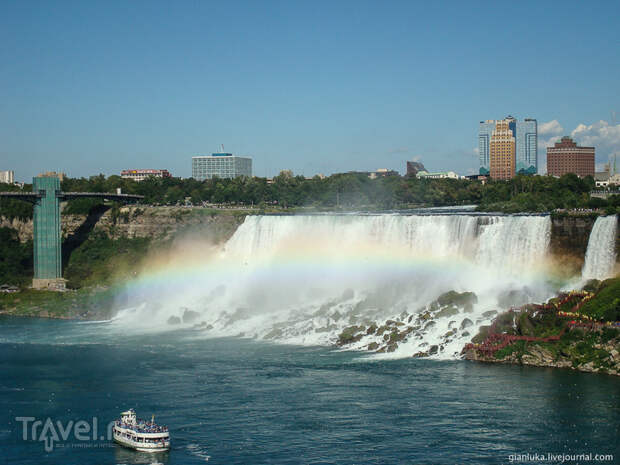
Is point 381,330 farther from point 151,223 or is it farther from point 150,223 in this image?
point 150,223

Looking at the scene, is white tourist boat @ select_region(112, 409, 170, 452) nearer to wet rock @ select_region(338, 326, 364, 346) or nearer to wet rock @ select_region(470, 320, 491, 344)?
wet rock @ select_region(470, 320, 491, 344)

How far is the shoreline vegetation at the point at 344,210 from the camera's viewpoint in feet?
123

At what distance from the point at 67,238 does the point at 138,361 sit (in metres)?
43.0

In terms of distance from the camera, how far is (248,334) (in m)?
49.2

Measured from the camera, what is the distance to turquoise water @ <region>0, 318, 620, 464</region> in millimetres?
26062

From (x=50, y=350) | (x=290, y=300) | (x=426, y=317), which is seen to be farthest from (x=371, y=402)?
(x=290, y=300)

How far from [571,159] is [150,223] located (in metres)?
119

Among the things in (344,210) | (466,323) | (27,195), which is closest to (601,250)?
(466,323)

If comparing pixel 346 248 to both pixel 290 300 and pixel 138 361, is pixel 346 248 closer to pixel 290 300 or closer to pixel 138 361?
pixel 290 300

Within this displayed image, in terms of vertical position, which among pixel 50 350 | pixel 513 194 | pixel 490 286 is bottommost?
pixel 50 350

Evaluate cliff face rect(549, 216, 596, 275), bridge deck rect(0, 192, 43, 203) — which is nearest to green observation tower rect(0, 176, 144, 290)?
bridge deck rect(0, 192, 43, 203)

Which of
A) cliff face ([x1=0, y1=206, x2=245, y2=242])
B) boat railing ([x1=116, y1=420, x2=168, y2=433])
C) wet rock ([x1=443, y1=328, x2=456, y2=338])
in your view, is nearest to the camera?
boat railing ([x1=116, y1=420, x2=168, y2=433])

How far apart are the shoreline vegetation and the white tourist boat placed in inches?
669

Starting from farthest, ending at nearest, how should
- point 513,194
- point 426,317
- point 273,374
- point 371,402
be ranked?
point 513,194, point 426,317, point 273,374, point 371,402
